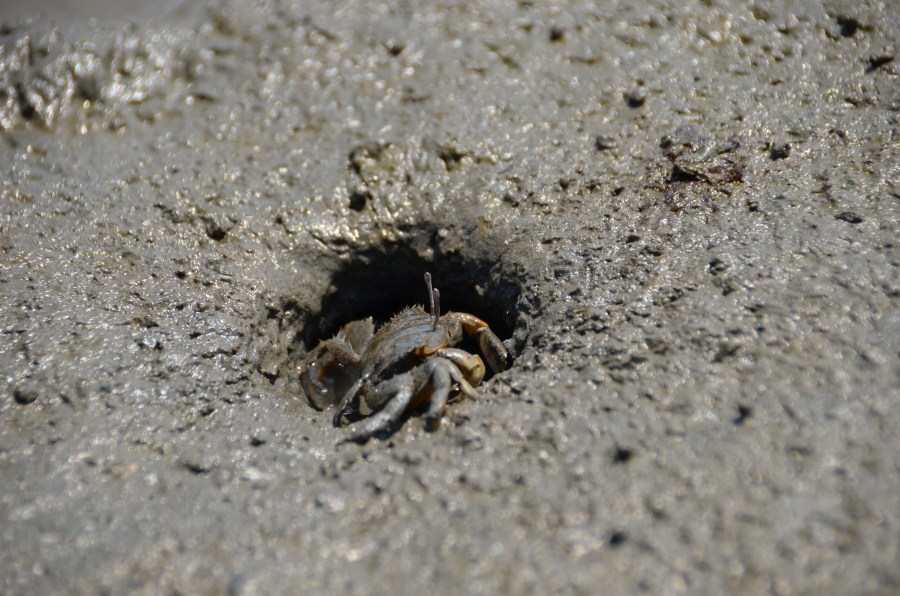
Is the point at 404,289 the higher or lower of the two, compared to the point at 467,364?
lower

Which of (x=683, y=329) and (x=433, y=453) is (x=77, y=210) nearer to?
(x=433, y=453)

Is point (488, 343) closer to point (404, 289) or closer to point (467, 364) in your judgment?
point (467, 364)

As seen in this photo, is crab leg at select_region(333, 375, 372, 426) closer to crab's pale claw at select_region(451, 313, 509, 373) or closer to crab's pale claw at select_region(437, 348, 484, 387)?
crab's pale claw at select_region(437, 348, 484, 387)

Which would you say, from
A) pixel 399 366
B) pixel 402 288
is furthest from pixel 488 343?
pixel 402 288

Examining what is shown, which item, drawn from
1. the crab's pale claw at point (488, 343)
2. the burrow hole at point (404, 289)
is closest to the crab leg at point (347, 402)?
the burrow hole at point (404, 289)

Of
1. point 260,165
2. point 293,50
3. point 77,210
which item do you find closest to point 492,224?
point 260,165

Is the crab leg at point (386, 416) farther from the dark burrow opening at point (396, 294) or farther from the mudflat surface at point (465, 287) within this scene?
the dark burrow opening at point (396, 294)
